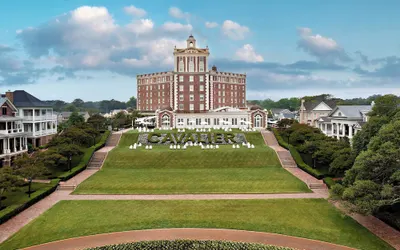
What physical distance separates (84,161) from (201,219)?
2571 centimetres

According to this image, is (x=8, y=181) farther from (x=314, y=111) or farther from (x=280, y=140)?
(x=314, y=111)

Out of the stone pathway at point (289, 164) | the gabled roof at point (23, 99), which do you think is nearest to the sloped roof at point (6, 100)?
the gabled roof at point (23, 99)

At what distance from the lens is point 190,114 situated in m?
72.1

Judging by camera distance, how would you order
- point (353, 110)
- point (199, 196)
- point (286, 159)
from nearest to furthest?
point (199, 196)
point (286, 159)
point (353, 110)

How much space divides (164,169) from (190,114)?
31896 millimetres

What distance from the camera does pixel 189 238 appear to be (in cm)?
1992

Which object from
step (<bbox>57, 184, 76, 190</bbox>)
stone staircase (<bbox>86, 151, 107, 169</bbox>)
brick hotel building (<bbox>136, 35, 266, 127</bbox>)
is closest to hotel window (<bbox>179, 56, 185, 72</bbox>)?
brick hotel building (<bbox>136, 35, 266, 127</bbox>)

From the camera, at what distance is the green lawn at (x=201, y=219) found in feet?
66.8

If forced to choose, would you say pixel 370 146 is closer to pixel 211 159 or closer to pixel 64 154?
pixel 211 159

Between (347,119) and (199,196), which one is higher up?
(347,119)

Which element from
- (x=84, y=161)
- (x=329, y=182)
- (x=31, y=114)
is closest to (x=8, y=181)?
(x=84, y=161)

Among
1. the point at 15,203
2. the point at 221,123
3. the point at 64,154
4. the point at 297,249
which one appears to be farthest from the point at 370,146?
the point at 221,123

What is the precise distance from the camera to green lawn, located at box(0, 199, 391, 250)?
20359mm

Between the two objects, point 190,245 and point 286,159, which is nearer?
point 190,245
